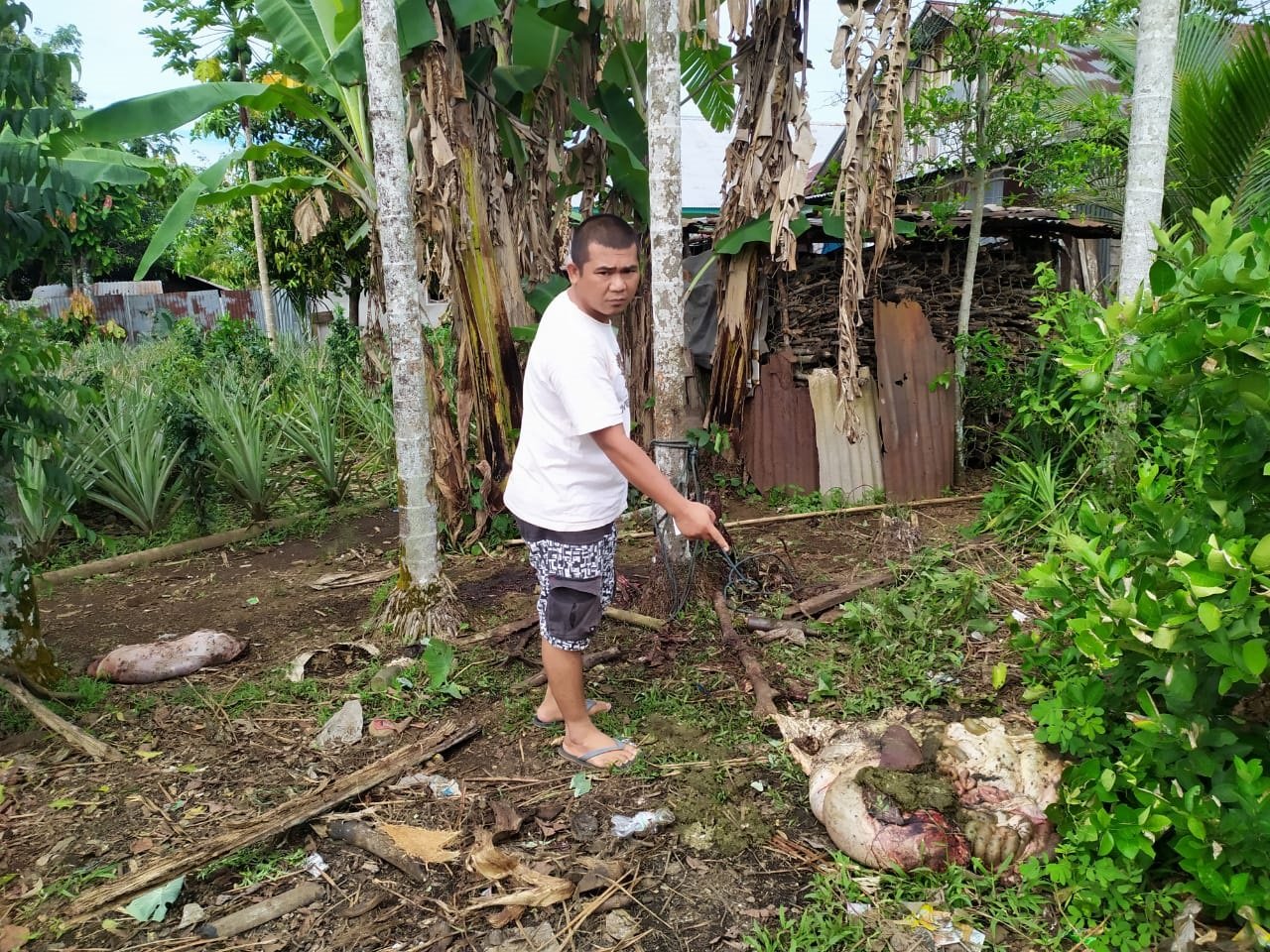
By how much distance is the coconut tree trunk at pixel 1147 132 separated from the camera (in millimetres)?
3688

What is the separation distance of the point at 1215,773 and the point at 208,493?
5.99m

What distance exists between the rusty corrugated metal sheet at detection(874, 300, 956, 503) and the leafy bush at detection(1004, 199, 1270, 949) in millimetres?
3418

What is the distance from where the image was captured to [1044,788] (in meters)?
2.33

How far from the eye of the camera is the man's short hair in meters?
2.52

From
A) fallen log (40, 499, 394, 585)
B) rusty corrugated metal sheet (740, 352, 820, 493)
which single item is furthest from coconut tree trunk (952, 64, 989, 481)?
fallen log (40, 499, 394, 585)

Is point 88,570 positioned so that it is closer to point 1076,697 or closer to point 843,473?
point 843,473

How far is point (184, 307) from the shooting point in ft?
68.3

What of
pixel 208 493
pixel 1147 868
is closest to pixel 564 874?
pixel 1147 868

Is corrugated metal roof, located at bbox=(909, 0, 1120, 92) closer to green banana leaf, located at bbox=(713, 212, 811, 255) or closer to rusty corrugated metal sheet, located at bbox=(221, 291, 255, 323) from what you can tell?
green banana leaf, located at bbox=(713, 212, 811, 255)

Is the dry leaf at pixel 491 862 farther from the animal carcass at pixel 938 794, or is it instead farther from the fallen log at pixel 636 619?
the fallen log at pixel 636 619


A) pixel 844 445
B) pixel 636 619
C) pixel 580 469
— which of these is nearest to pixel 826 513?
pixel 844 445

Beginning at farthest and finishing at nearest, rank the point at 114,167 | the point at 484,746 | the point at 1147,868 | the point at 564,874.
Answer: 1. the point at 114,167
2. the point at 484,746
3. the point at 564,874
4. the point at 1147,868

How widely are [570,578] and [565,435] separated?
0.49 meters

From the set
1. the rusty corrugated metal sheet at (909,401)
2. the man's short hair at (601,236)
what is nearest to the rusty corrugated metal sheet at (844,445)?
the rusty corrugated metal sheet at (909,401)
